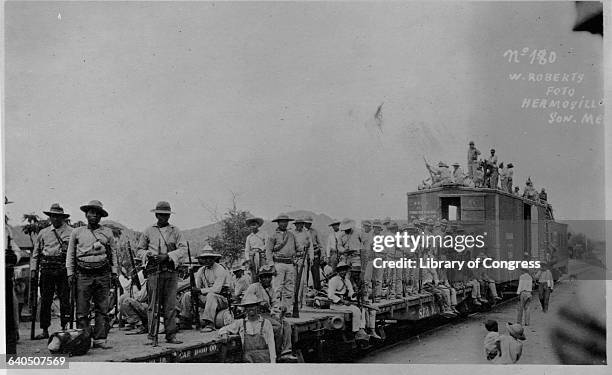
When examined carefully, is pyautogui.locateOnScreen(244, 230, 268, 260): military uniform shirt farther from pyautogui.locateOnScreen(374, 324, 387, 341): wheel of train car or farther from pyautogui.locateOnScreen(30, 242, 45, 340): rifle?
pyautogui.locateOnScreen(30, 242, 45, 340): rifle

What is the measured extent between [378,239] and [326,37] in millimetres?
1218

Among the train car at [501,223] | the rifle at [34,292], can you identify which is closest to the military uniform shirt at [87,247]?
the rifle at [34,292]

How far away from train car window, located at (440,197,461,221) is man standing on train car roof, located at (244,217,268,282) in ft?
3.47

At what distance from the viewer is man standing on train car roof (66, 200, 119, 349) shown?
4527mm

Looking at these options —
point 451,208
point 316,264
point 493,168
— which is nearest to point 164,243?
point 316,264

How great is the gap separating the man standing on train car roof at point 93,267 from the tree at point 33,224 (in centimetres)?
18

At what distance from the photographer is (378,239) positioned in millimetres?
4430

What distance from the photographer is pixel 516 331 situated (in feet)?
14.8

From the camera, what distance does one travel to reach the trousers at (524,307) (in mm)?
4465

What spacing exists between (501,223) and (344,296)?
3.34 feet

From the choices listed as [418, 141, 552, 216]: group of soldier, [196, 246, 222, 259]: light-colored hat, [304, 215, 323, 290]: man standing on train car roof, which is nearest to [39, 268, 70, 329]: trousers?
[196, 246, 222, 259]: light-colored hat

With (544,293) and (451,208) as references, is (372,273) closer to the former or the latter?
(451,208)

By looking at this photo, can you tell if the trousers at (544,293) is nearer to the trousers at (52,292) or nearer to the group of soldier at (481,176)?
the group of soldier at (481,176)

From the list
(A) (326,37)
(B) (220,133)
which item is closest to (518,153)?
(A) (326,37)
